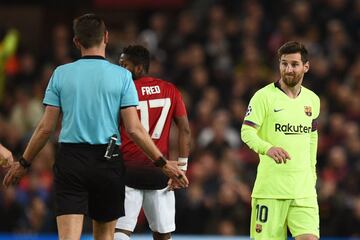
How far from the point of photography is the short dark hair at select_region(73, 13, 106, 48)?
9.47 meters

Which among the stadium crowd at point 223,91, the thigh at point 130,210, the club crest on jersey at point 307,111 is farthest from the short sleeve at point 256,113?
the stadium crowd at point 223,91

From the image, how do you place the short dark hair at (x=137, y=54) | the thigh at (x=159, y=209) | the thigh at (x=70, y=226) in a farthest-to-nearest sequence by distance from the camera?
the thigh at (x=159, y=209), the short dark hair at (x=137, y=54), the thigh at (x=70, y=226)

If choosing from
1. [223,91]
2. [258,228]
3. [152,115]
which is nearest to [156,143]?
[152,115]

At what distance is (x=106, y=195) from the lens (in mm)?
9578

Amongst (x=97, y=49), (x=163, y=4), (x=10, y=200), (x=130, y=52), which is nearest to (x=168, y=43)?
(x=163, y=4)

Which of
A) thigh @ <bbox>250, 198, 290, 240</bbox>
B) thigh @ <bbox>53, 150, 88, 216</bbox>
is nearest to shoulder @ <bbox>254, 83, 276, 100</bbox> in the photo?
thigh @ <bbox>250, 198, 290, 240</bbox>

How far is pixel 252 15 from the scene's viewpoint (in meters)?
19.2

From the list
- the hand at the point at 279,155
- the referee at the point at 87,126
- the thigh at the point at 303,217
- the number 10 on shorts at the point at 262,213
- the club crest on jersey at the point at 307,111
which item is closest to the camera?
the referee at the point at 87,126

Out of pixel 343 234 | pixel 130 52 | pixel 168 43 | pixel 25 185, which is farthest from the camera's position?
pixel 168 43

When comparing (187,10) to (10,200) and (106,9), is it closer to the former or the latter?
(106,9)

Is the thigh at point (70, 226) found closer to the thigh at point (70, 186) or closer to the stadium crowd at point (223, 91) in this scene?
the thigh at point (70, 186)

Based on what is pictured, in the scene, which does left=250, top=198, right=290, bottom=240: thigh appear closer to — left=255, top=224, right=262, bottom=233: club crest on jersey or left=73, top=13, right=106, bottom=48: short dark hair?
left=255, top=224, right=262, bottom=233: club crest on jersey

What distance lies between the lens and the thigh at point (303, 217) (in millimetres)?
10312

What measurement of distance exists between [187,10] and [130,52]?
34.7 ft
